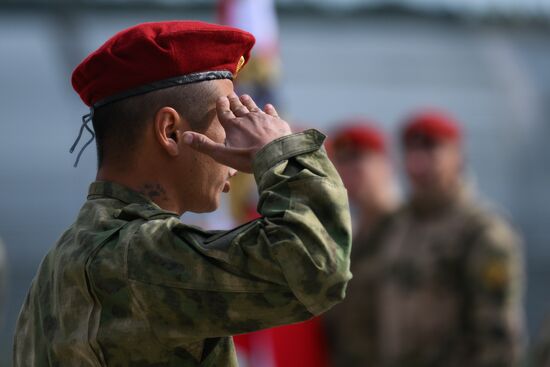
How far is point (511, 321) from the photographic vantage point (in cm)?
656

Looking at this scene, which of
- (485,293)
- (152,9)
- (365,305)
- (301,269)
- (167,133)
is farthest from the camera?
(152,9)

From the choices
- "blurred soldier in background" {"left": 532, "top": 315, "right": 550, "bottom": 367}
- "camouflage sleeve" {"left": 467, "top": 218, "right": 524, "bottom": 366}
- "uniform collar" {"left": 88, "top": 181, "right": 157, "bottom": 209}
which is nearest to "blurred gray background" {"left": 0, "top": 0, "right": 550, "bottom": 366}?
"camouflage sleeve" {"left": 467, "top": 218, "right": 524, "bottom": 366}

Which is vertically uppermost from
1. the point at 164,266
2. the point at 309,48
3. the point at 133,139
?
the point at 133,139

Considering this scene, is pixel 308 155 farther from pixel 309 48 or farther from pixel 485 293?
pixel 309 48

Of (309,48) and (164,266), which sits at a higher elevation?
(164,266)

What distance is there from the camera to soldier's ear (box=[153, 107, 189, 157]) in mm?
2676

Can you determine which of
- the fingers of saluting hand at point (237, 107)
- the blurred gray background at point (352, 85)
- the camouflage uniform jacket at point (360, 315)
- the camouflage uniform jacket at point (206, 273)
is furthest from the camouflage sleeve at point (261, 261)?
the blurred gray background at point (352, 85)

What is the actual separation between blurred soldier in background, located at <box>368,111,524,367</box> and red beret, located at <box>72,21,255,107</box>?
4024 mm

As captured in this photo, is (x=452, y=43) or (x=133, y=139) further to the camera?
(x=452, y=43)

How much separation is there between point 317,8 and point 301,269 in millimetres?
19063

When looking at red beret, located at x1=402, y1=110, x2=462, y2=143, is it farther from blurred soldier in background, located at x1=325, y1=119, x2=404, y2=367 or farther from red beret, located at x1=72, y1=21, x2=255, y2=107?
red beret, located at x1=72, y1=21, x2=255, y2=107

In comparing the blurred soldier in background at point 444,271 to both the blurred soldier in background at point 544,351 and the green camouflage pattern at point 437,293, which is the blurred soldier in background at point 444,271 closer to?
the green camouflage pattern at point 437,293

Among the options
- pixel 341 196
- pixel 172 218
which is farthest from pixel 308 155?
pixel 172 218

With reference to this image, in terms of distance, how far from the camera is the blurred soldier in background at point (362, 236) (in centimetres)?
746
